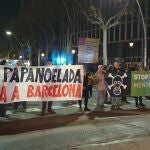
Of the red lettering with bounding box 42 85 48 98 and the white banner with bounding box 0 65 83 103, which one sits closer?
the white banner with bounding box 0 65 83 103

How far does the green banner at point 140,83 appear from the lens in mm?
17594

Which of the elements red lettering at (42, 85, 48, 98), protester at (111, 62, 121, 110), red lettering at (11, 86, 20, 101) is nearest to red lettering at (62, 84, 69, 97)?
red lettering at (42, 85, 48, 98)

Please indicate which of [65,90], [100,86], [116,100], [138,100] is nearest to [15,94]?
[65,90]

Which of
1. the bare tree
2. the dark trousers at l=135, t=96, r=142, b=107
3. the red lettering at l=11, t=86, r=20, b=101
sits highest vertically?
the bare tree

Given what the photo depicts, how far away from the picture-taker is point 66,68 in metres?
15.2

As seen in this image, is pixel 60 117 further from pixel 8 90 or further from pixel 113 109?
pixel 113 109

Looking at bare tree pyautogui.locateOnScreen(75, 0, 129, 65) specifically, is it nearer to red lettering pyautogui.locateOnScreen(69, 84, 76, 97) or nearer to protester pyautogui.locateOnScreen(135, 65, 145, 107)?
protester pyautogui.locateOnScreen(135, 65, 145, 107)

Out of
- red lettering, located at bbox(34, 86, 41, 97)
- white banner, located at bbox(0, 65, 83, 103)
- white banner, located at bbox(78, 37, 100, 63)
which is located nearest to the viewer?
white banner, located at bbox(0, 65, 83, 103)

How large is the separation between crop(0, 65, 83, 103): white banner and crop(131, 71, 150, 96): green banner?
10.1 ft

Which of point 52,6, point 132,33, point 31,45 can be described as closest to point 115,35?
point 132,33

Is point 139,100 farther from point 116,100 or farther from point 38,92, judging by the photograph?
point 38,92

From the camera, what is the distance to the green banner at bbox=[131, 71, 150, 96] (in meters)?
17.6

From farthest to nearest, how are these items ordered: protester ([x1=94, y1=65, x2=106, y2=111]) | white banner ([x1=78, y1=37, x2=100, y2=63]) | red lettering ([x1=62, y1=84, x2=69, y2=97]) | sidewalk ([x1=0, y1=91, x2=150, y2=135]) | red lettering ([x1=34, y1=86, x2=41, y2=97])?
white banner ([x1=78, y1=37, x2=100, y2=63]), protester ([x1=94, y1=65, x2=106, y2=111]), red lettering ([x1=62, y1=84, x2=69, y2=97]), red lettering ([x1=34, y1=86, x2=41, y2=97]), sidewalk ([x1=0, y1=91, x2=150, y2=135])

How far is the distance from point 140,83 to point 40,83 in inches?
189
